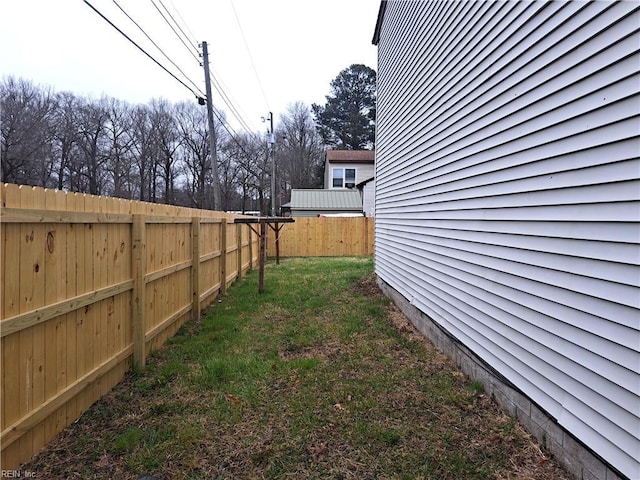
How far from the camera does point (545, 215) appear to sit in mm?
2355

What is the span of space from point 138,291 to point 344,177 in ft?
81.2

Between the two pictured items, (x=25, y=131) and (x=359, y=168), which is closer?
(x=25, y=131)

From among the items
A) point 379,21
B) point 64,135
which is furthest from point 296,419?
point 64,135

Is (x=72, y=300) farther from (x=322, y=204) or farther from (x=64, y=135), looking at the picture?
(x=64, y=135)

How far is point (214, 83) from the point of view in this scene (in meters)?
13.2

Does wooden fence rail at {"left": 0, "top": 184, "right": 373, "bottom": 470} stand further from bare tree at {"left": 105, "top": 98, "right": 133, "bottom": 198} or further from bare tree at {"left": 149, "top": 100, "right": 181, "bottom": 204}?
bare tree at {"left": 149, "top": 100, "right": 181, "bottom": 204}

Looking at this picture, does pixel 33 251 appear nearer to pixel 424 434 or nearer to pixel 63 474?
pixel 63 474

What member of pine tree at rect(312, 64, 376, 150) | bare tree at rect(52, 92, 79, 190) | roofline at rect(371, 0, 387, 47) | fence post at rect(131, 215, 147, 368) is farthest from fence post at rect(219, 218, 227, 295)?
pine tree at rect(312, 64, 376, 150)

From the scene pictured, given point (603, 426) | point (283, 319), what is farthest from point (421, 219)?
point (603, 426)

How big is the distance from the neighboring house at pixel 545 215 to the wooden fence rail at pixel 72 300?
9.88ft

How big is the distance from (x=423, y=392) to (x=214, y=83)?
12930mm

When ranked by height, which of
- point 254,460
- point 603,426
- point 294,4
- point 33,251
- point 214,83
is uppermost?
point 294,4

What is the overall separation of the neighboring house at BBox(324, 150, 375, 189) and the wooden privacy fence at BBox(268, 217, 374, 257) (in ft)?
39.0

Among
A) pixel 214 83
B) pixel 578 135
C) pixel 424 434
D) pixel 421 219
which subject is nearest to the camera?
pixel 578 135
